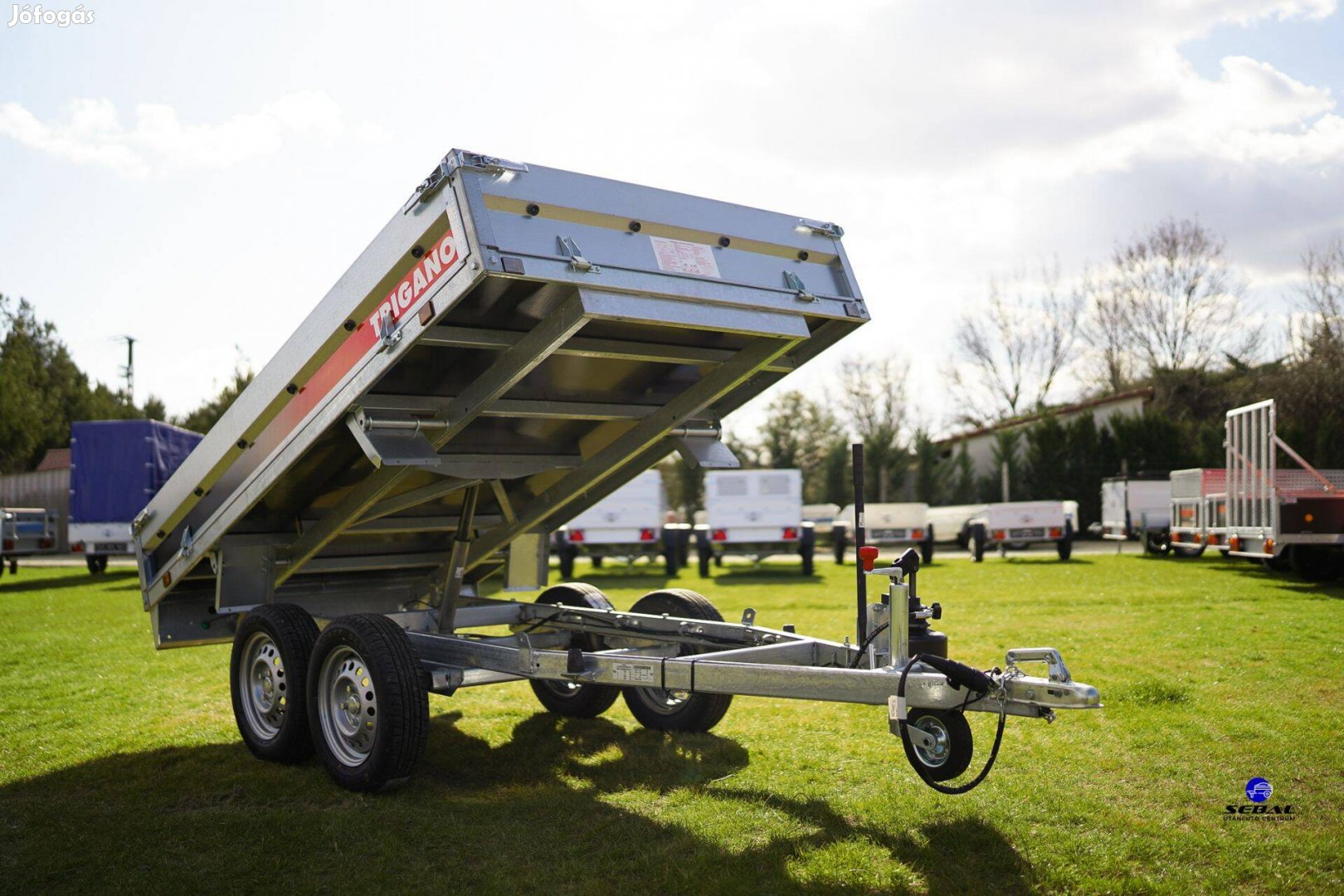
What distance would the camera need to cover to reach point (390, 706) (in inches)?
187

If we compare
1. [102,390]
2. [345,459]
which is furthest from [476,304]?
[102,390]

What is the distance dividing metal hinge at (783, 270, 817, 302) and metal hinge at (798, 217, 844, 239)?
0.25 meters

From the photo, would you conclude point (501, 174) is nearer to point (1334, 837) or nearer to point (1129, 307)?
point (1334, 837)

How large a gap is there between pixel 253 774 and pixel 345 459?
1.65m

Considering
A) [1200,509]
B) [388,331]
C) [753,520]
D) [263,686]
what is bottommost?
[263,686]

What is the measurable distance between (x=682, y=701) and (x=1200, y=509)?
14273 millimetres

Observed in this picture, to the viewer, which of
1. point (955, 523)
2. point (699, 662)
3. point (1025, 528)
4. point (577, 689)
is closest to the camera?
point (699, 662)

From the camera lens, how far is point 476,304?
4383 mm

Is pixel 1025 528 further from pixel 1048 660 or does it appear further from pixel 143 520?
pixel 1048 660

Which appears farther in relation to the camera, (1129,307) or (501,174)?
(1129,307)

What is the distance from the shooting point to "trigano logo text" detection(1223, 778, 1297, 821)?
14.1 feet

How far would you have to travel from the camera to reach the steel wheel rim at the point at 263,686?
5.60 metres

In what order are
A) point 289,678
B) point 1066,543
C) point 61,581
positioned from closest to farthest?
point 289,678 < point 1066,543 < point 61,581

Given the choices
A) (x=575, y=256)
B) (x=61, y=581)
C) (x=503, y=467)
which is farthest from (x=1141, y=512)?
(x=61, y=581)
